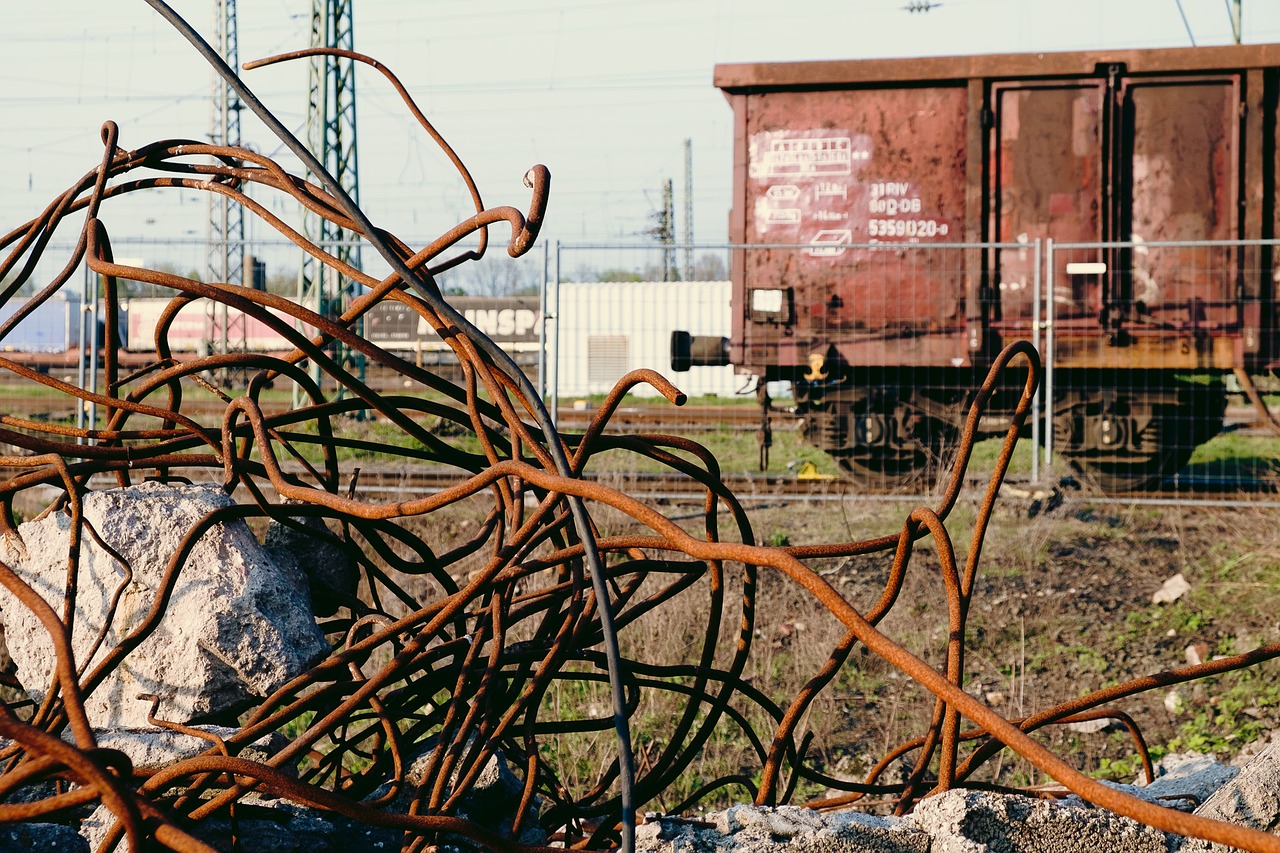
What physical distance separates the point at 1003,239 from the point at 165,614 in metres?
9.26

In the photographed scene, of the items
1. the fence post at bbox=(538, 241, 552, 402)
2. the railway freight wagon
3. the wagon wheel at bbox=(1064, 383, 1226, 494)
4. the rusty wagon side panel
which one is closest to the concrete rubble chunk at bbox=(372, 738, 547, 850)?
the fence post at bbox=(538, 241, 552, 402)

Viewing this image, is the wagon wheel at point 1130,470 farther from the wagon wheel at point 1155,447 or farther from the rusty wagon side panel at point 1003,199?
the rusty wagon side panel at point 1003,199

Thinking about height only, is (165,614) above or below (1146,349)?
below

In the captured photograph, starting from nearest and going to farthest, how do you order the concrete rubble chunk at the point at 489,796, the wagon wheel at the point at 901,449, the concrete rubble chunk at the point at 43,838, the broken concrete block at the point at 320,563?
the concrete rubble chunk at the point at 43,838
the concrete rubble chunk at the point at 489,796
the broken concrete block at the point at 320,563
the wagon wheel at the point at 901,449

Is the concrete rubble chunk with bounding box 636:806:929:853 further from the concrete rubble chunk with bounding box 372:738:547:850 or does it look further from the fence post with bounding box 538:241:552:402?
the fence post with bounding box 538:241:552:402

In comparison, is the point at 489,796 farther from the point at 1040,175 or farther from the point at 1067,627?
the point at 1040,175

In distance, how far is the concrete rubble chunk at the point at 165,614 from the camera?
1719 millimetres

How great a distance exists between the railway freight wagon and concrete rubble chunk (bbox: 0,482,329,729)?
25.9 feet

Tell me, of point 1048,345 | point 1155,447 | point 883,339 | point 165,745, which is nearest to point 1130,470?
point 1155,447

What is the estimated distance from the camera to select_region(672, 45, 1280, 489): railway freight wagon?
9469mm

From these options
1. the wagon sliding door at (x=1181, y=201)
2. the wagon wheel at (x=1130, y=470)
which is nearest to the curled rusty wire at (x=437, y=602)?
the wagon wheel at (x=1130, y=470)

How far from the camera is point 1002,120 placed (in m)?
9.80

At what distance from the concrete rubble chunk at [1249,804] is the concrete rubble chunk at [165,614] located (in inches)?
52.9

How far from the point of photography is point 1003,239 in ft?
32.4
